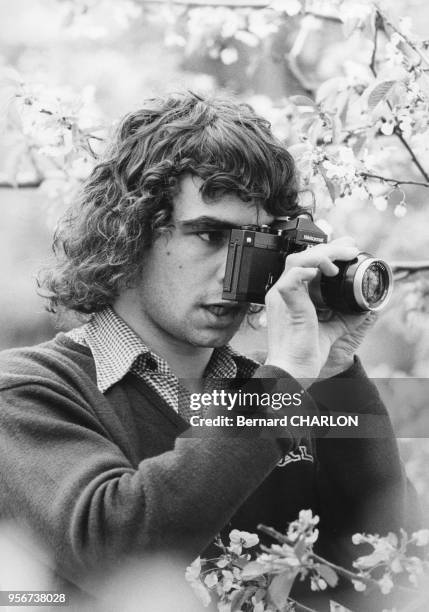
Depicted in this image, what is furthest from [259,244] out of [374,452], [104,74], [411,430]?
[104,74]

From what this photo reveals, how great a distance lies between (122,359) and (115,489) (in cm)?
23

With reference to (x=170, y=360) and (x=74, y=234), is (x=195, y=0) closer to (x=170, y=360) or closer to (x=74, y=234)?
(x=74, y=234)

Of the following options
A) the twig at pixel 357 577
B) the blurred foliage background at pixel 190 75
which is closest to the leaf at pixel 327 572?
the twig at pixel 357 577

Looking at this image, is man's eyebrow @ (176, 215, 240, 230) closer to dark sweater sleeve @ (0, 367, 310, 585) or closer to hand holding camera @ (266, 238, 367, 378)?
hand holding camera @ (266, 238, 367, 378)

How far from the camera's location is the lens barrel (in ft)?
→ 3.29

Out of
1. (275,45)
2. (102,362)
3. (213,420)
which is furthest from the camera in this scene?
(275,45)

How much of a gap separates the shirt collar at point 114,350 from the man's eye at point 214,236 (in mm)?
139

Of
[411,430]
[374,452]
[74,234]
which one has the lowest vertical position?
[411,430]

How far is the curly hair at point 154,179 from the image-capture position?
1.12 m

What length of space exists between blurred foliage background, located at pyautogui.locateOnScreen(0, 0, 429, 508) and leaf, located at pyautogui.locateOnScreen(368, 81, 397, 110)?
592 mm

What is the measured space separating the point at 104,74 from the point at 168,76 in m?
0.20

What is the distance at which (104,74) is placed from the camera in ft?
8.32

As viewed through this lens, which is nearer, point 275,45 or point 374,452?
point 374,452

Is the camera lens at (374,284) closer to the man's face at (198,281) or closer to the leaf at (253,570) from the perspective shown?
the man's face at (198,281)
